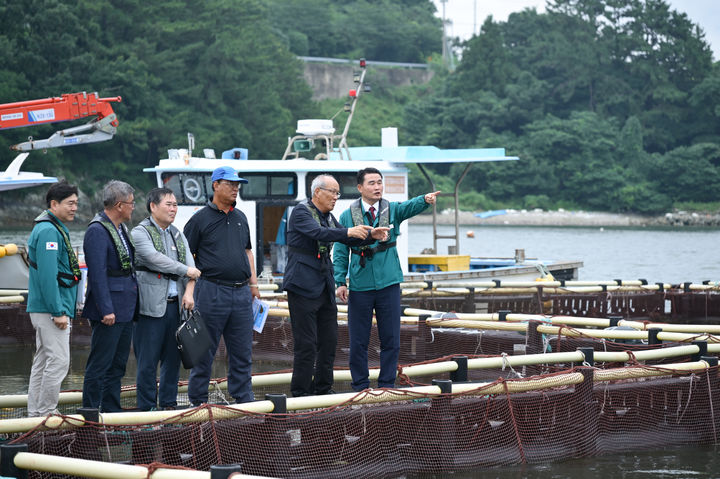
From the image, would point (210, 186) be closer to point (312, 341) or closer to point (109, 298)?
point (312, 341)

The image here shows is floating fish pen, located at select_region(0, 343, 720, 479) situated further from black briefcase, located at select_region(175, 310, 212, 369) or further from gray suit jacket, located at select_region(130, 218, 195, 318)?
gray suit jacket, located at select_region(130, 218, 195, 318)

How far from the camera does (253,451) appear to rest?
240 inches

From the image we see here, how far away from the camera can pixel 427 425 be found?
266 inches

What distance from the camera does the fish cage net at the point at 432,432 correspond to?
599 centimetres

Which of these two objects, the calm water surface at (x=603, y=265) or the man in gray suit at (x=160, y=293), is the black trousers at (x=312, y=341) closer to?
the man in gray suit at (x=160, y=293)

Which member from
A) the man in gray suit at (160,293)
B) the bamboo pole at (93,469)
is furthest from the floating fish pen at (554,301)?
the bamboo pole at (93,469)

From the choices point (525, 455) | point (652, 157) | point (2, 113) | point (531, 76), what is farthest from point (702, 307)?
point (531, 76)

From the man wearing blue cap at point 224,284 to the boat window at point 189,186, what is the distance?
711cm

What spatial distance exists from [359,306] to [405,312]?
3.72 m

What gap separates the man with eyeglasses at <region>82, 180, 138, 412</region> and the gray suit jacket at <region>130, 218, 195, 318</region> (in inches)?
3.0

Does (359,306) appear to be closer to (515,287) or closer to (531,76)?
(515,287)

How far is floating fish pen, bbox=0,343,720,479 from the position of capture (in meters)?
5.92

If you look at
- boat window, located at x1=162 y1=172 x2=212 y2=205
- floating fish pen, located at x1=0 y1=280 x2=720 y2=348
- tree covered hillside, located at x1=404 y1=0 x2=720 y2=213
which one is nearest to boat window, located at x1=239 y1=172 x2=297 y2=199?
boat window, located at x1=162 y1=172 x2=212 y2=205

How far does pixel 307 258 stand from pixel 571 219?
3122 inches
